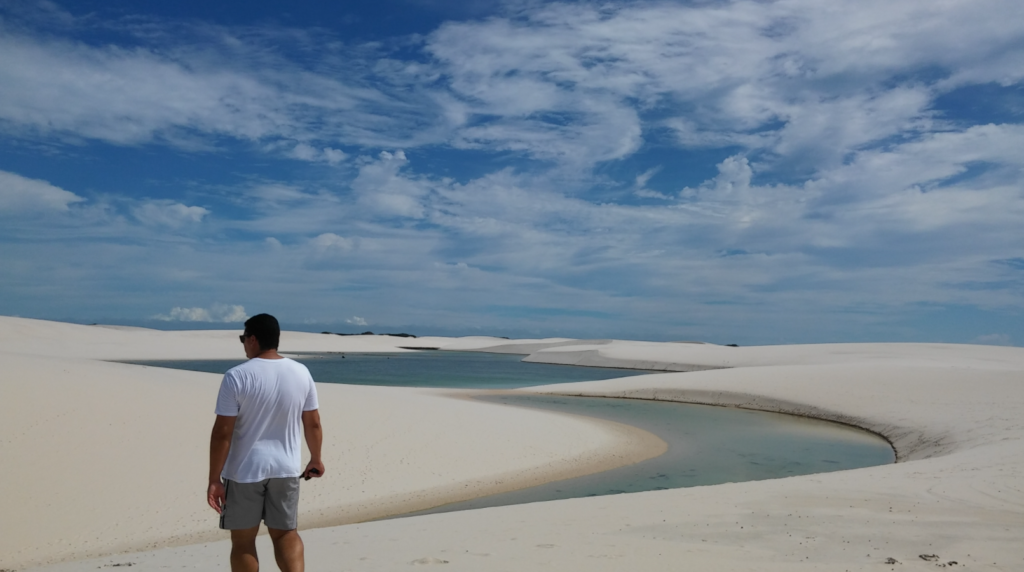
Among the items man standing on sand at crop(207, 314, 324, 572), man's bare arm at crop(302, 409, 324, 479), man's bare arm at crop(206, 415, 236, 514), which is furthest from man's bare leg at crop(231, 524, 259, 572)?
man's bare arm at crop(302, 409, 324, 479)

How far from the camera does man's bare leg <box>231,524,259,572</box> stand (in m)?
4.09

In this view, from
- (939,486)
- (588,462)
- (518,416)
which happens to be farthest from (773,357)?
(939,486)

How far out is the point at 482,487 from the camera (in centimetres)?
1166

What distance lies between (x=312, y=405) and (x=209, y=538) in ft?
17.9

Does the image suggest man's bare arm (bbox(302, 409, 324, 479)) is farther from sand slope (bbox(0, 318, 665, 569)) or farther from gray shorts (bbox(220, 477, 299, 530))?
sand slope (bbox(0, 318, 665, 569))

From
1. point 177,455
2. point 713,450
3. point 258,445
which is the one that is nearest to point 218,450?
point 258,445

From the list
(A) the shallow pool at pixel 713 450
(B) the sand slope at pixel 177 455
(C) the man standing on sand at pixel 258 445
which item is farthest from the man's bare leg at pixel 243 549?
(A) the shallow pool at pixel 713 450

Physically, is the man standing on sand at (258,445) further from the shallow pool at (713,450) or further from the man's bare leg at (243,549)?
Result: the shallow pool at (713,450)

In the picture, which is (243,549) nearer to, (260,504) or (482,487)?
(260,504)

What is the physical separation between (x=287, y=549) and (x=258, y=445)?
0.73 m

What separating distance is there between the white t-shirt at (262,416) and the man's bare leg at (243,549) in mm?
347

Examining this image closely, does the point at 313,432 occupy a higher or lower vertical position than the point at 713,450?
higher

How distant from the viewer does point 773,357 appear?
51375mm

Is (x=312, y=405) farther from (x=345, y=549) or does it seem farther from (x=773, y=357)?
(x=773, y=357)
